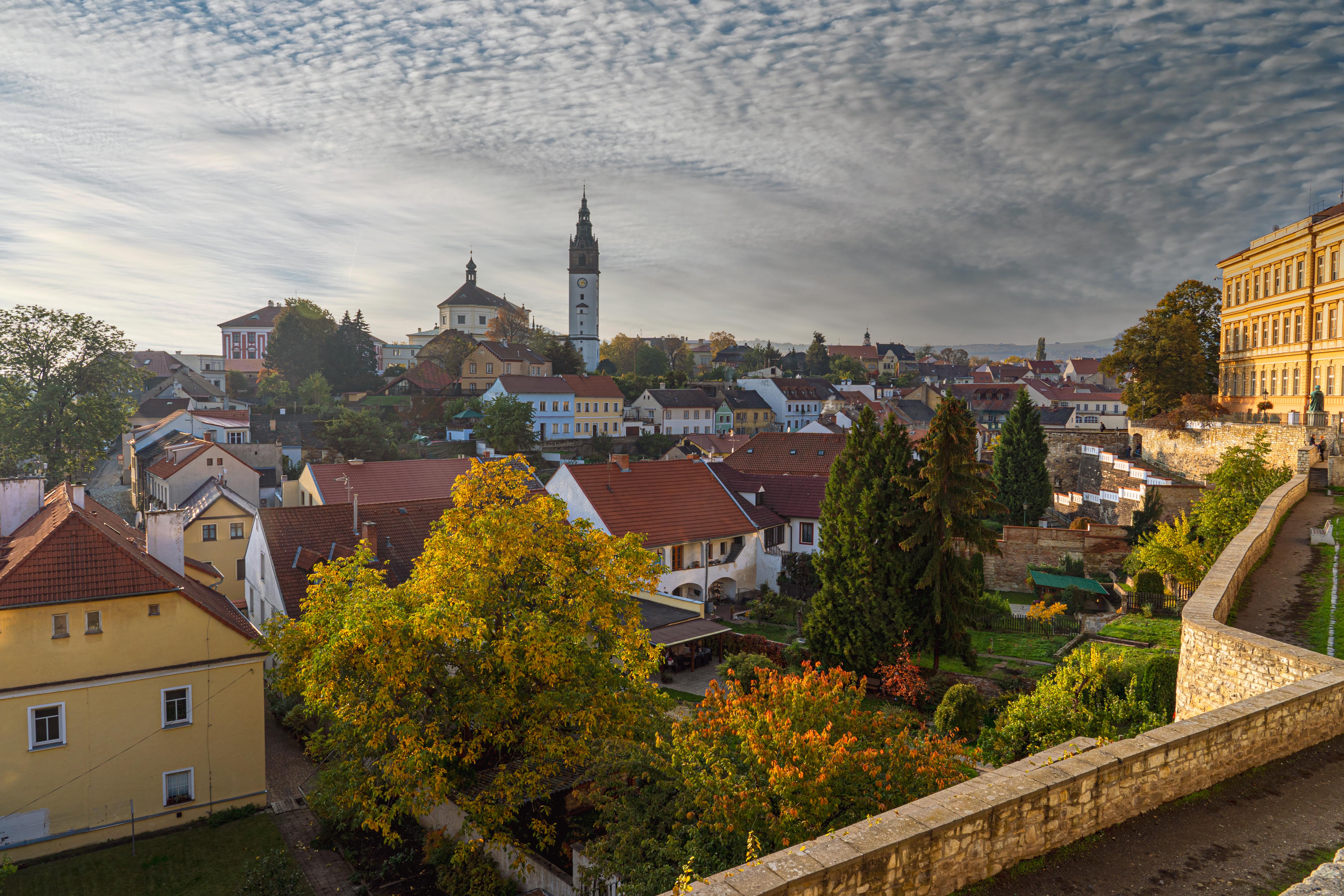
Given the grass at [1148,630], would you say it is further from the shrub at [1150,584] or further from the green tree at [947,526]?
the green tree at [947,526]

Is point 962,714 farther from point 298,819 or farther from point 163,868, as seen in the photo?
point 163,868

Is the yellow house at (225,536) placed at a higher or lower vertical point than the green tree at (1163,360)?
lower

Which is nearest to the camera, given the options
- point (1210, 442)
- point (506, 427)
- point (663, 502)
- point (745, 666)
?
point (745, 666)

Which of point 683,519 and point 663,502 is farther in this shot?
point 663,502

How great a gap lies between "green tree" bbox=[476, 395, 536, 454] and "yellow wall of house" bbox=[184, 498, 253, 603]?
1274 inches

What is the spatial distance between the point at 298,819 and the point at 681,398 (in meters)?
79.2

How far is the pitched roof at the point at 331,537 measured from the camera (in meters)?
28.5

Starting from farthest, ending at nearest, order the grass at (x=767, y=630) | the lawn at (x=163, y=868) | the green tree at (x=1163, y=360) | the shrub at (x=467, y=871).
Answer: the green tree at (x=1163, y=360) < the grass at (x=767, y=630) < the lawn at (x=163, y=868) < the shrub at (x=467, y=871)

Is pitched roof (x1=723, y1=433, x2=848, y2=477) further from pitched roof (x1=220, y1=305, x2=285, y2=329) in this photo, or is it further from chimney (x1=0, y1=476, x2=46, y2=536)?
pitched roof (x1=220, y1=305, x2=285, y2=329)

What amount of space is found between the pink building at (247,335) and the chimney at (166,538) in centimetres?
11768

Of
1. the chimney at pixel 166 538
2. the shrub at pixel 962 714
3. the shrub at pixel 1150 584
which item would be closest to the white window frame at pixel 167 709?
the chimney at pixel 166 538

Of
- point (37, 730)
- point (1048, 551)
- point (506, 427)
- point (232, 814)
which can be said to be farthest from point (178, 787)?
point (506, 427)

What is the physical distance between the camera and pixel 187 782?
781 inches

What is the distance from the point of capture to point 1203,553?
23.4m
